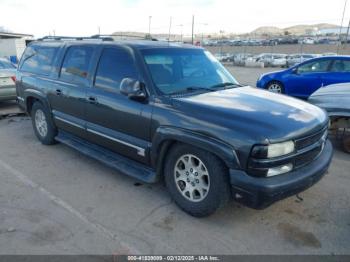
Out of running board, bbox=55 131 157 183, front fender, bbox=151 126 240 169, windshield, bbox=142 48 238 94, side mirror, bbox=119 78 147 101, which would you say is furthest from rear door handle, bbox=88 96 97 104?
front fender, bbox=151 126 240 169

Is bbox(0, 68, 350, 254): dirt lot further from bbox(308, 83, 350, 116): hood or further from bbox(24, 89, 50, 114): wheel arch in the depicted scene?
bbox(24, 89, 50, 114): wheel arch

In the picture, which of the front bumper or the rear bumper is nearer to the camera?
the front bumper

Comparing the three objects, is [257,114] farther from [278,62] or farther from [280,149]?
[278,62]

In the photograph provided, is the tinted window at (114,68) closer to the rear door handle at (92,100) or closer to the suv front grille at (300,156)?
the rear door handle at (92,100)

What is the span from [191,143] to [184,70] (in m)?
1.25

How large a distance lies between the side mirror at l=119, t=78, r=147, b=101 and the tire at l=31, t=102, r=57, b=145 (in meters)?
2.53

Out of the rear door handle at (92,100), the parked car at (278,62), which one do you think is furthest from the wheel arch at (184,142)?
the parked car at (278,62)

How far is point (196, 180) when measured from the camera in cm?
341

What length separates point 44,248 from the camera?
298cm

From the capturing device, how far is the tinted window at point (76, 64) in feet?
15.1

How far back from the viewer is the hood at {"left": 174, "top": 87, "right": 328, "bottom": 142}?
117 inches

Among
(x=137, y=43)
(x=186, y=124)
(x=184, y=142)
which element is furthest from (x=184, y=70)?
(x=184, y=142)

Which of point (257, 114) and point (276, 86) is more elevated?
point (257, 114)

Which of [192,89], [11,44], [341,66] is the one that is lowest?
[192,89]
